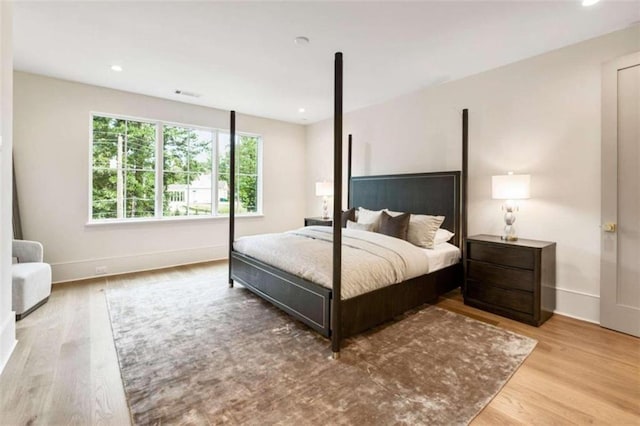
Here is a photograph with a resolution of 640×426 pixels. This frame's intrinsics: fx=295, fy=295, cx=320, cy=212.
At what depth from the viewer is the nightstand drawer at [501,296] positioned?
281cm

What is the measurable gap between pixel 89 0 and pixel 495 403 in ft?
13.3

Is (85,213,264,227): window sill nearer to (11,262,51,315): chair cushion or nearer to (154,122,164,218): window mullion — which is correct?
(154,122,164,218): window mullion

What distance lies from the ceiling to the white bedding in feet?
6.63

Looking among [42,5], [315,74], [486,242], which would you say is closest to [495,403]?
[486,242]

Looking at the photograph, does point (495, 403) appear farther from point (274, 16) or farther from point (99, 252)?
point (99, 252)

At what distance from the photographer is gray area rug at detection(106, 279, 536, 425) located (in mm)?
1676

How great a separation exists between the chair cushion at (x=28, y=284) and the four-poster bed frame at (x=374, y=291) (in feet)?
6.33

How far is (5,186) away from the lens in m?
2.22

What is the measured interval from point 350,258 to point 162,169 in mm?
3773

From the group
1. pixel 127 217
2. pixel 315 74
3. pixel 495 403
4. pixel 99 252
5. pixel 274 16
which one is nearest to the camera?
pixel 495 403

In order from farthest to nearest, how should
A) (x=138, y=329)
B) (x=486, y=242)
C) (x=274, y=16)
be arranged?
(x=486, y=242)
(x=138, y=329)
(x=274, y=16)

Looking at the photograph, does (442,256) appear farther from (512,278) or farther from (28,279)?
(28,279)

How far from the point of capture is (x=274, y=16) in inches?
99.0

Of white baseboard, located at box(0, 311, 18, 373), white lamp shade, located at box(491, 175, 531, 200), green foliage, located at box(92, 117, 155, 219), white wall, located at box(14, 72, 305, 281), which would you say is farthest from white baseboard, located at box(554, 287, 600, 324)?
green foliage, located at box(92, 117, 155, 219)
